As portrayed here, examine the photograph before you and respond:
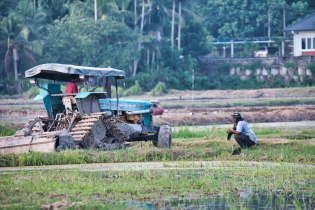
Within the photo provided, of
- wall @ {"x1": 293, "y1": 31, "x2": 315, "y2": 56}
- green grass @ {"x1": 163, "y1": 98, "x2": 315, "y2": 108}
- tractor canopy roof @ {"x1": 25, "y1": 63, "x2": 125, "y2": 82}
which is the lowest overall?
green grass @ {"x1": 163, "y1": 98, "x2": 315, "y2": 108}

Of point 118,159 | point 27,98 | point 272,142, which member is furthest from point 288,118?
point 27,98

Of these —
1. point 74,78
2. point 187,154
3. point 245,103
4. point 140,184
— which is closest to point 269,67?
point 245,103

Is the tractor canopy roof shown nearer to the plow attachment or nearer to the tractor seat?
the tractor seat

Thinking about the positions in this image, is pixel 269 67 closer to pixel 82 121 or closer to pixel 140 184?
pixel 82 121

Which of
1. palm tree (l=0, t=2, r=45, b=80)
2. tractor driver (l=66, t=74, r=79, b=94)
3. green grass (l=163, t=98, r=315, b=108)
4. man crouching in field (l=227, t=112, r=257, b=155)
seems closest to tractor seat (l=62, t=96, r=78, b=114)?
tractor driver (l=66, t=74, r=79, b=94)

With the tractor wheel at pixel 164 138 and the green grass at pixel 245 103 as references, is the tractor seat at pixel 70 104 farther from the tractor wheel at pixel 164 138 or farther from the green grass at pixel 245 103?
the green grass at pixel 245 103

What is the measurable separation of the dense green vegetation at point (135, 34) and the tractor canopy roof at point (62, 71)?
33.3 metres

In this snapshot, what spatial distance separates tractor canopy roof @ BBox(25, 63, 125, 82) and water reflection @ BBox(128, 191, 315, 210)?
676 cm

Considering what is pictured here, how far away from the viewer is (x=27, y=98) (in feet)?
165

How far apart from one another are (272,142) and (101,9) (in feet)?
124

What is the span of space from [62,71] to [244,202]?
293 inches

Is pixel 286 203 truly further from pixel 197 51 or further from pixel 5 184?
pixel 197 51

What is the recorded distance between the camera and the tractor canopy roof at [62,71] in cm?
1873

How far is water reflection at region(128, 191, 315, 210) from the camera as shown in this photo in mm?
12273
